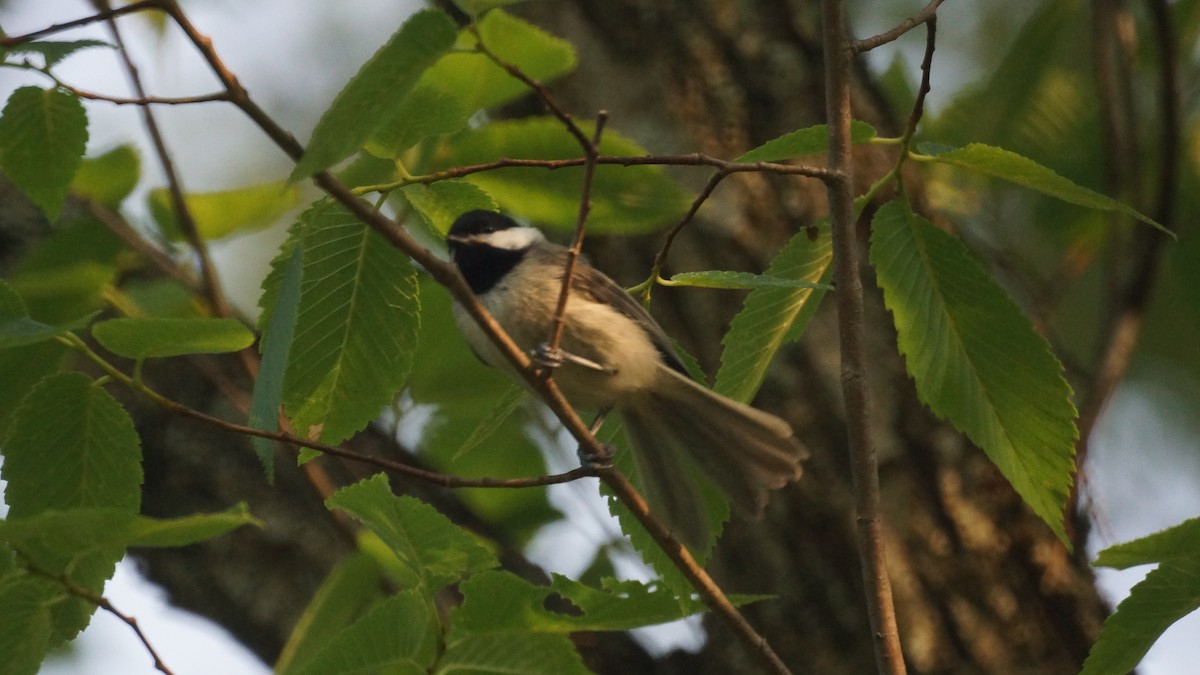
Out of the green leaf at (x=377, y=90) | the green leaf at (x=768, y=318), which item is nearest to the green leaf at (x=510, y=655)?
the green leaf at (x=768, y=318)

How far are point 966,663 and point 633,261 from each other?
57.8 inches

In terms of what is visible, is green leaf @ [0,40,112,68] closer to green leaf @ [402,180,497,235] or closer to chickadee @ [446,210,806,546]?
green leaf @ [402,180,497,235]

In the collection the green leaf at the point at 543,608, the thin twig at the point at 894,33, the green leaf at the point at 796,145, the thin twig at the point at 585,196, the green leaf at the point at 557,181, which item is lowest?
the green leaf at the point at 543,608

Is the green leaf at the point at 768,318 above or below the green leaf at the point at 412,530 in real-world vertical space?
above

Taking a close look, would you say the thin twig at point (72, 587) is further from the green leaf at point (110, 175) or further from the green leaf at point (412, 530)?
the green leaf at point (110, 175)

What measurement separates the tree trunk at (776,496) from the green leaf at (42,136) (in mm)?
1877

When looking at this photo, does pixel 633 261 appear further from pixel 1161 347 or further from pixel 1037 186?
pixel 1161 347

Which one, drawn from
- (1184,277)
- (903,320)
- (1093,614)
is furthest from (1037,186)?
(1184,277)

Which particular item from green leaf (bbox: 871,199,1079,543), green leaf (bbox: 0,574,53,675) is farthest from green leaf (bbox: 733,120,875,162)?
green leaf (bbox: 0,574,53,675)

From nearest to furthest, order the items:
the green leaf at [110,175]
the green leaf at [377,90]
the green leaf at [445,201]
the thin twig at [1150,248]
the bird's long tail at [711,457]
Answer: the green leaf at [377,90]
the green leaf at [445,201]
the bird's long tail at [711,457]
the green leaf at [110,175]
the thin twig at [1150,248]

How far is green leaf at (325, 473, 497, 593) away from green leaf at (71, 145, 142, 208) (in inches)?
71.4

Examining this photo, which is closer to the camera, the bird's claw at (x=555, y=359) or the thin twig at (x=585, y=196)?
the thin twig at (x=585, y=196)

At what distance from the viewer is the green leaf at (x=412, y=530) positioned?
1848 mm

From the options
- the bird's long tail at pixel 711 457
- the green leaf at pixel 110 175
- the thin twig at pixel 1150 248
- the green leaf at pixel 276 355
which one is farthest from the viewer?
the thin twig at pixel 1150 248
